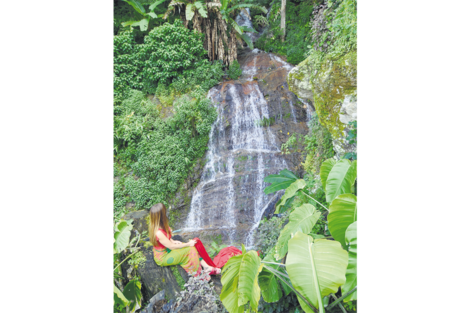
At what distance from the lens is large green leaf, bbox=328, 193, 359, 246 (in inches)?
56.1

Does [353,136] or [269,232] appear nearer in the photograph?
[353,136]

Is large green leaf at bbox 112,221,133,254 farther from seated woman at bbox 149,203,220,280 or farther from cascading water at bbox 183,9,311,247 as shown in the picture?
cascading water at bbox 183,9,311,247

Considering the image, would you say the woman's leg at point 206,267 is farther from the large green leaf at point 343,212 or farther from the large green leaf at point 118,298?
the large green leaf at point 343,212

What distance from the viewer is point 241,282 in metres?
1.39

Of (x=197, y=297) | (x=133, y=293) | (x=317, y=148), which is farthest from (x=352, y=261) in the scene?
(x=133, y=293)

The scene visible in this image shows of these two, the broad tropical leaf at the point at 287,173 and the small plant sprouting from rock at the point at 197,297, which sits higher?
the broad tropical leaf at the point at 287,173

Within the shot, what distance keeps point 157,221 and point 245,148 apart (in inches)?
41.6

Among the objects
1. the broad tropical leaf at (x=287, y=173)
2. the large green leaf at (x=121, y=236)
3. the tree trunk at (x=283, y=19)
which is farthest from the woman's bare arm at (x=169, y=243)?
the tree trunk at (x=283, y=19)

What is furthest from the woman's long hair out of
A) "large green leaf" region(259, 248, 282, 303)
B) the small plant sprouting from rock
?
"large green leaf" region(259, 248, 282, 303)

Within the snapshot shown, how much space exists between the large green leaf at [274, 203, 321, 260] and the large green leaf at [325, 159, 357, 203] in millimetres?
167

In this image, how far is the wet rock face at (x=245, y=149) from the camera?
2.15 metres

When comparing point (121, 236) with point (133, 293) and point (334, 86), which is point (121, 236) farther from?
point (334, 86)
